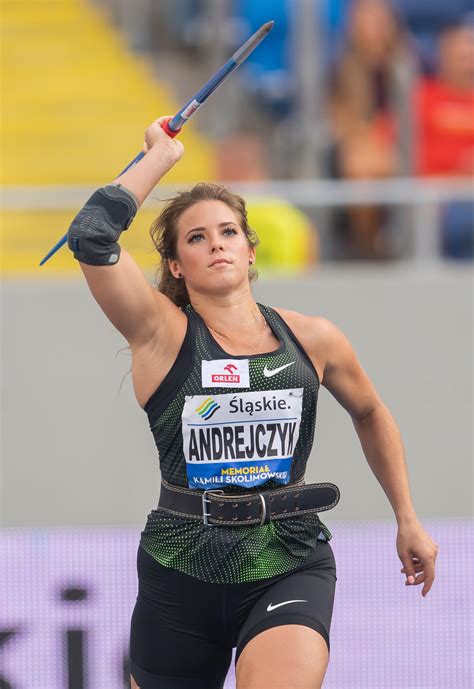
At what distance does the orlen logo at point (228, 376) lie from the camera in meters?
3.26

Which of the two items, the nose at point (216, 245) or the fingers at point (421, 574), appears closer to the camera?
the nose at point (216, 245)

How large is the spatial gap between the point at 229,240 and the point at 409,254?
3.25 metres

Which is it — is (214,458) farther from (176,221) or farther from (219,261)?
(176,221)

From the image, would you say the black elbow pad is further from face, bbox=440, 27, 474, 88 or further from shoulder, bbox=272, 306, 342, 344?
face, bbox=440, 27, 474, 88

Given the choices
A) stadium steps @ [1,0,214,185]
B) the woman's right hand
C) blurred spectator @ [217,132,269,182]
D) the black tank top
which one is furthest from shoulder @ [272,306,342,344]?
stadium steps @ [1,0,214,185]

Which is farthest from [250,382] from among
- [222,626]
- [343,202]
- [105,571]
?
[343,202]

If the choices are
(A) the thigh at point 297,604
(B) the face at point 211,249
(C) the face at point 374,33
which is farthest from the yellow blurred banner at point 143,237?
(A) the thigh at point 297,604

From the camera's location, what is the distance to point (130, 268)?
125 inches

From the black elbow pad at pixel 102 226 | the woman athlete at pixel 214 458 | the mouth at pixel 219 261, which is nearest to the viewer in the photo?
the black elbow pad at pixel 102 226

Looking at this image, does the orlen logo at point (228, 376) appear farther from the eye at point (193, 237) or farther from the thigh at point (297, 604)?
the thigh at point (297, 604)

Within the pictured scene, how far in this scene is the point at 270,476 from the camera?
130 inches

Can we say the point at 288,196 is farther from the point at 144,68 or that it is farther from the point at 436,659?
the point at 144,68

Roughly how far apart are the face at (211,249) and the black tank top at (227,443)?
15 centimetres

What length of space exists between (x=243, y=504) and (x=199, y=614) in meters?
0.31
